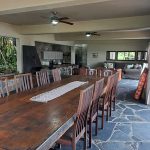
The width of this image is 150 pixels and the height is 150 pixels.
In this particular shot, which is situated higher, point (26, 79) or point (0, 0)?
point (0, 0)

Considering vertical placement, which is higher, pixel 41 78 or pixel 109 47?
pixel 109 47

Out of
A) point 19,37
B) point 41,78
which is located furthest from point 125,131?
point 19,37

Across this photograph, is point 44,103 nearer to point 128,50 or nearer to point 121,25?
point 121,25

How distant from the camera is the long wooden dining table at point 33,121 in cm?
144

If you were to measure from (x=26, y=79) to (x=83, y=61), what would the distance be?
37.3ft

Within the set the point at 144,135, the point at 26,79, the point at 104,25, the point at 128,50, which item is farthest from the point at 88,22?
the point at 128,50

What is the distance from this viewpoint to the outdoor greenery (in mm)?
7648

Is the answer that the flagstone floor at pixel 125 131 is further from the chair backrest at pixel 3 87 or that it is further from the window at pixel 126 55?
the window at pixel 126 55

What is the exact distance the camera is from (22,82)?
138 inches

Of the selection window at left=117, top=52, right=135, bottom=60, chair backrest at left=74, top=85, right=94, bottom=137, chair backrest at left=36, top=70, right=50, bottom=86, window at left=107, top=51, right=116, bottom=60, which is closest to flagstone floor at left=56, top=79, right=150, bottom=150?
chair backrest at left=74, top=85, right=94, bottom=137

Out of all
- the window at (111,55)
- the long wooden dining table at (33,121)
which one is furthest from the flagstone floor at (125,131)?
the window at (111,55)

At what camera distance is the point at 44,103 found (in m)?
2.54

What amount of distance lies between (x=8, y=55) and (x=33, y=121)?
6709mm

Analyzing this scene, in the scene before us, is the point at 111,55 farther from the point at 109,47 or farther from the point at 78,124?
the point at 78,124
